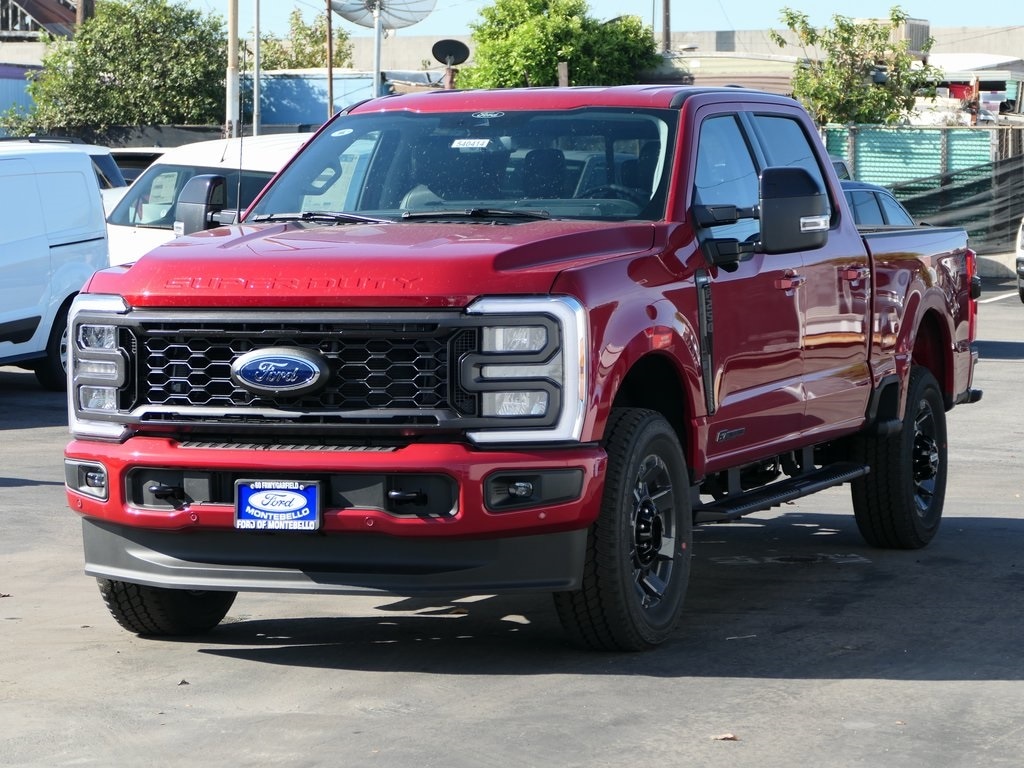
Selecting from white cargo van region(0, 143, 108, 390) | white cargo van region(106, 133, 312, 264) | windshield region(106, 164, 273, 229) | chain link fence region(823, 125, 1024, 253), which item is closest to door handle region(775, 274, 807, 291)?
white cargo van region(0, 143, 108, 390)

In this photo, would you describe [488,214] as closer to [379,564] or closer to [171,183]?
[379,564]

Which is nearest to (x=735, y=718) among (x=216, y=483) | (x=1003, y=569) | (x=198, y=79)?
(x=216, y=483)

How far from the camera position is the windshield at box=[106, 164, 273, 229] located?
1753 centimetres

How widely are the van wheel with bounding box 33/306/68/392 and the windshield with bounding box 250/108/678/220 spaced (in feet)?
28.5

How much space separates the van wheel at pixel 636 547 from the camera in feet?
20.1

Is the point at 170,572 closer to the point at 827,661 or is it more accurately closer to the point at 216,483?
the point at 216,483

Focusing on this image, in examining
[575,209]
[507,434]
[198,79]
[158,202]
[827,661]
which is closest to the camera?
[507,434]

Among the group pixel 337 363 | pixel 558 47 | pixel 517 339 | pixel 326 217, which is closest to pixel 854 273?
pixel 326 217

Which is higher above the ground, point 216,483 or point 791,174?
point 791,174

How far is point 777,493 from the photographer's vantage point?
767cm

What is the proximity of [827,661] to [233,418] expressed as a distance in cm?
223

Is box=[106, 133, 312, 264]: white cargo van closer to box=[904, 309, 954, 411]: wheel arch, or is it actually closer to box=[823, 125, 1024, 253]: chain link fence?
box=[904, 309, 954, 411]: wheel arch

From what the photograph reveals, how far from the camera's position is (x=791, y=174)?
705cm

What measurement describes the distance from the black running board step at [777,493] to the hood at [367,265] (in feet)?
3.92
